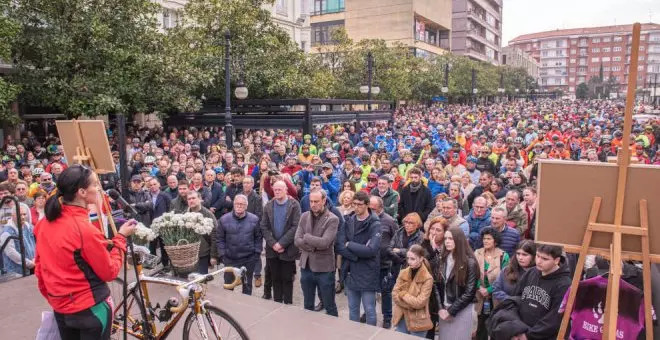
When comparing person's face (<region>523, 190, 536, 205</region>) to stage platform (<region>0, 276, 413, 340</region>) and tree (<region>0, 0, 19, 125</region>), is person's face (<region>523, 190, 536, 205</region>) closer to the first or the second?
stage platform (<region>0, 276, 413, 340</region>)

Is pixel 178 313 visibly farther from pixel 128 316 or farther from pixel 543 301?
pixel 543 301

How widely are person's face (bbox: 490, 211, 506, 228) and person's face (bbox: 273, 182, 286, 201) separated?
9.00ft

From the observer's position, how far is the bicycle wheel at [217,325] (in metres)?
4.23

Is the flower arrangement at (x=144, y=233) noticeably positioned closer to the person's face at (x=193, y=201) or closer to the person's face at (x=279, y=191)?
the person's face at (x=193, y=201)

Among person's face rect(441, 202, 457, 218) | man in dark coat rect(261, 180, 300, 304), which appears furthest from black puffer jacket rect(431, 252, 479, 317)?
man in dark coat rect(261, 180, 300, 304)

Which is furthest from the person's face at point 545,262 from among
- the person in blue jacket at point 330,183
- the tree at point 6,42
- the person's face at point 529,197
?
the tree at point 6,42

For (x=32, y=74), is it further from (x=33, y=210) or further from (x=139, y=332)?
(x=139, y=332)

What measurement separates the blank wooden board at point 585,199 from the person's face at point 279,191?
13.2 feet

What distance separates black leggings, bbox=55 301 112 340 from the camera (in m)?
3.66

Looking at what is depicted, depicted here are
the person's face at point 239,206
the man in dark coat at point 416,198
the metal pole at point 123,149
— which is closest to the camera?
the person's face at point 239,206

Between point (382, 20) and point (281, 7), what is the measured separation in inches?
1178

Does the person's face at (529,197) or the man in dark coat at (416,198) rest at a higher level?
the person's face at (529,197)

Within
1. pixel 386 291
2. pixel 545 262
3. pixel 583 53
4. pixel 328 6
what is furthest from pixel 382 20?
pixel 583 53

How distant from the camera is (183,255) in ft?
18.8
